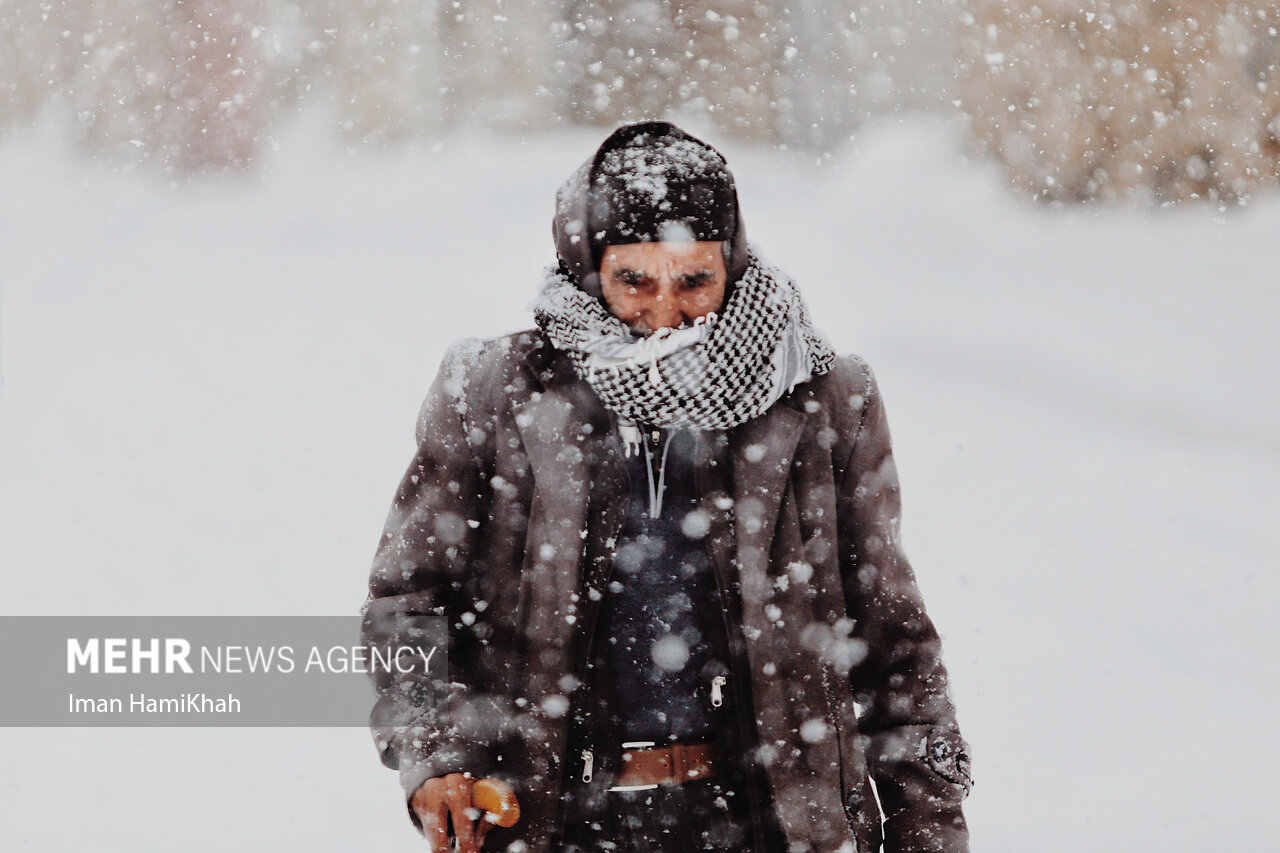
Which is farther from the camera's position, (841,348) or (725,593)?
(841,348)

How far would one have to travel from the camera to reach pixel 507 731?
1.79 m

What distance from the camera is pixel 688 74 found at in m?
8.98

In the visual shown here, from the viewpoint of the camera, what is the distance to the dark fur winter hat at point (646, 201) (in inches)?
71.0

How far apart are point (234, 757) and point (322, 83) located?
7.26m

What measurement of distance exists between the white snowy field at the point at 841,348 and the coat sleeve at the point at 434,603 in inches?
72.7

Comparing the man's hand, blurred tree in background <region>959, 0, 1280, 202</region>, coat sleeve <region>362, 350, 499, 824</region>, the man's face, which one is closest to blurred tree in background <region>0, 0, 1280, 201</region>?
blurred tree in background <region>959, 0, 1280, 202</region>

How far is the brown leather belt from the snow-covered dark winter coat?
3.3 inches

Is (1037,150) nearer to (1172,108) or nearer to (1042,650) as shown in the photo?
(1172,108)

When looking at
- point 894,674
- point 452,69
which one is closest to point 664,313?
point 894,674

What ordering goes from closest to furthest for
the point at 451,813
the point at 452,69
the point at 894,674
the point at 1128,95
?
the point at 451,813 < the point at 894,674 < the point at 1128,95 < the point at 452,69

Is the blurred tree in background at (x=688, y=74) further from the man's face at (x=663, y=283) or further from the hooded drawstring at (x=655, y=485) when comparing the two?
the hooded drawstring at (x=655, y=485)

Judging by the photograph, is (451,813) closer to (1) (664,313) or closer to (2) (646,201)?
(1) (664,313)

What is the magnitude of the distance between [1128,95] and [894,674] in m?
7.24

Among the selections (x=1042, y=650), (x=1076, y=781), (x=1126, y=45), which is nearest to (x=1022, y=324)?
(x=1126, y=45)
